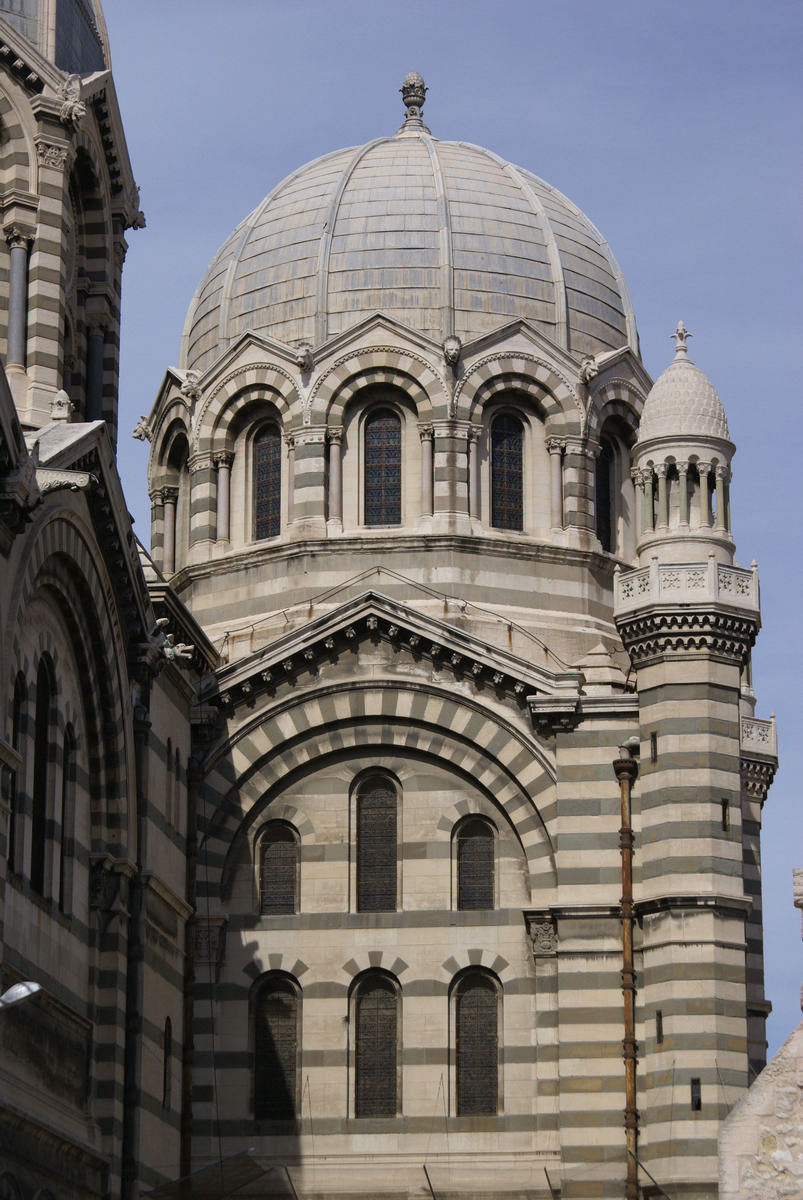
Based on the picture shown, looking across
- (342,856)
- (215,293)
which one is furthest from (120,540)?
(215,293)

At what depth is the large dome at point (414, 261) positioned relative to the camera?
1969 inches

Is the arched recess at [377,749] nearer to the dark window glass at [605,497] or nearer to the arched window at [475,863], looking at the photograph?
the arched window at [475,863]

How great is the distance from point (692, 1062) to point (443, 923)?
5263mm

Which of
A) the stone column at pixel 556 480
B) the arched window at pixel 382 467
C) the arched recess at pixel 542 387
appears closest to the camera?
the arched window at pixel 382 467

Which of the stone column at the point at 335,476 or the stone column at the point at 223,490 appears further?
the stone column at the point at 223,490

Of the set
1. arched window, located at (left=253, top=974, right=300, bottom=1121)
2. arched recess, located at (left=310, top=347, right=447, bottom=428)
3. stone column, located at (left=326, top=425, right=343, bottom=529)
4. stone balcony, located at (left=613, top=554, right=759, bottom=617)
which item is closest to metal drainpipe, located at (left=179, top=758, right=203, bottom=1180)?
arched window, located at (left=253, top=974, right=300, bottom=1121)

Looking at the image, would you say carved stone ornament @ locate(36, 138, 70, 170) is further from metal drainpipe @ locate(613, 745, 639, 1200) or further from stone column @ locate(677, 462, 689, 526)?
metal drainpipe @ locate(613, 745, 639, 1200)

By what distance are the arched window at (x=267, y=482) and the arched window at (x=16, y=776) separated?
53.0 feet

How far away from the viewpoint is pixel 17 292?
126ft

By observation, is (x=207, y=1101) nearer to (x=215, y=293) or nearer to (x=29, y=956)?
(x=29, y=956)

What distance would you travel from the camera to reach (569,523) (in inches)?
1916

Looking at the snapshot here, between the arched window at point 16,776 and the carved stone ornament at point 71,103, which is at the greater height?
the carved stone ornament at point 71,103

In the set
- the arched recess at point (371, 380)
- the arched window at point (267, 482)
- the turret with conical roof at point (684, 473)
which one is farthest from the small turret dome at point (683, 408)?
the arched window at point (267, 482)

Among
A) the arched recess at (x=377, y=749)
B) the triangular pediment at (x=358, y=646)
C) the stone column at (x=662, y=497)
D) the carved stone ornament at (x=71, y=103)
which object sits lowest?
the arched recess at (x=377, y=749)
